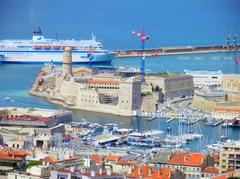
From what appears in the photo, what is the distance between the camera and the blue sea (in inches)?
1551

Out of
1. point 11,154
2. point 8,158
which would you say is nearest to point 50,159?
point 11,154

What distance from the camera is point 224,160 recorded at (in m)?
23.4

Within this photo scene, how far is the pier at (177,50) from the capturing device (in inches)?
2179

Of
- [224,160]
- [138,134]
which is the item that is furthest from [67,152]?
[138,134]

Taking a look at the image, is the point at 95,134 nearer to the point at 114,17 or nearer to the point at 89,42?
the point at 89,42

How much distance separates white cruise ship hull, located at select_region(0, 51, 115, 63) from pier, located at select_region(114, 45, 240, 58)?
6.20 ft

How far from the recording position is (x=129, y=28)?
73.8 meters

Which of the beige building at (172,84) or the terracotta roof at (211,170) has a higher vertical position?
the beige building at (172,84)

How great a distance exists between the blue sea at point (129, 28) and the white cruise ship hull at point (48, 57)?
1.80ft

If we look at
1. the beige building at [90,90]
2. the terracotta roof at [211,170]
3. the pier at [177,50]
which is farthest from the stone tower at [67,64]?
the terracotta roof at [211,170]

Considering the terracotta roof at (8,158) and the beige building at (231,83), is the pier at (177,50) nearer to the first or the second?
the beige building at (231,83)

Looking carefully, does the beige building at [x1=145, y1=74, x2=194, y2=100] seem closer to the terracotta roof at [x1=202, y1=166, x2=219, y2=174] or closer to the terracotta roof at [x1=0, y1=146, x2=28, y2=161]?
the terracotta roof at [x1=202, y1=166, x2=219, y2=174]

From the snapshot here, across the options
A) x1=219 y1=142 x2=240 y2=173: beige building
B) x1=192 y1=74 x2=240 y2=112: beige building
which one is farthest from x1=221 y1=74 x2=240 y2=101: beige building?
x1=219 y1=142 x2=240 y2=173: beige building

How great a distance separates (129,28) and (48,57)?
772 inches
